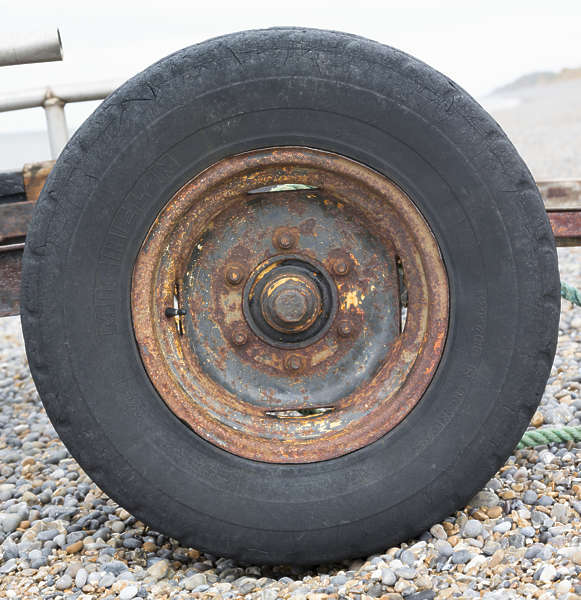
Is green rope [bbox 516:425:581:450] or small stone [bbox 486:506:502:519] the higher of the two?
green rope [bbox 516:425:581:450]

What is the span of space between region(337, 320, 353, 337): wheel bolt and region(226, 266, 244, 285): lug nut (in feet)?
1.09

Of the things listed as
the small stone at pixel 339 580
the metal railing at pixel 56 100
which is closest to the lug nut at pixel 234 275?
the small stone at pixel 339 580

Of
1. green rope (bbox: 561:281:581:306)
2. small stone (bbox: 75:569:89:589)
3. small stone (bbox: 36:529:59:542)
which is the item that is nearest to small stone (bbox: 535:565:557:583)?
small stone (bbox: 75:569:89:589)

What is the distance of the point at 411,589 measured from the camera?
202 cm

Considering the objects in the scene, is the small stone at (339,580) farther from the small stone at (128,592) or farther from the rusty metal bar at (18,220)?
the rusty metal bar at (18,220)

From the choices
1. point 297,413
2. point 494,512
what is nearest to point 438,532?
point 494,512

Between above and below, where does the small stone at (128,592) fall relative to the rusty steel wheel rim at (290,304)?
below

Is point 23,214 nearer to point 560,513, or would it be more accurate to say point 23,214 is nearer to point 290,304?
point 290,304

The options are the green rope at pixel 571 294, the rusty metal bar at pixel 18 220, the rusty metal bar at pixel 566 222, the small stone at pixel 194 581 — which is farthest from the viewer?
the green rope at pixel 571 294

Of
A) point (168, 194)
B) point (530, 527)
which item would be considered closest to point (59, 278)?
point (168, 194)

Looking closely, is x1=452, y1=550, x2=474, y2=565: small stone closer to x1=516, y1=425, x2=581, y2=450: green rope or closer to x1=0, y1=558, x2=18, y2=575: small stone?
x1=516, y1=425, x2=581, y2=450: green rope

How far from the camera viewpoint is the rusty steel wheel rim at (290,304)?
221 cm

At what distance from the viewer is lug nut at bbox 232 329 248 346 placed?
94.5 inches

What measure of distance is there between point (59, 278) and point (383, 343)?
97 centimetres
